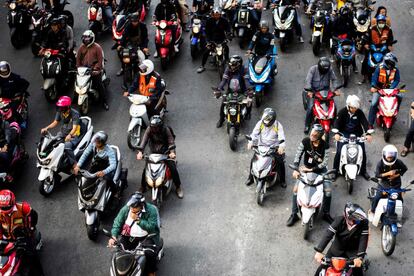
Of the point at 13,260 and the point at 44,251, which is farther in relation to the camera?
the point at 44,251

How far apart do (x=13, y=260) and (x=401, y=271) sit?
619cm

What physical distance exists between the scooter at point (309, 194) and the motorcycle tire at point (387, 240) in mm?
1164

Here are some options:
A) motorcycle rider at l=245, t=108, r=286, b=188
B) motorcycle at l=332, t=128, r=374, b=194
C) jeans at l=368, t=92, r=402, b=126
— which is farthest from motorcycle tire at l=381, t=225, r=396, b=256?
jeans at l=368, t=92, r=402, b=126

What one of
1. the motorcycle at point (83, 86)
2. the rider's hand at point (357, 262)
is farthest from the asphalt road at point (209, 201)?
the rider's hand at point (357, 262)

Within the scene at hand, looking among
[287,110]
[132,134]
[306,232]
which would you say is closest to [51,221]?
[132,134]

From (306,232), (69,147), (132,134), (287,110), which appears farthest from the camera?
(287,110)

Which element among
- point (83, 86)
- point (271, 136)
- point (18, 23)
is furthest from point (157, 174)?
point (18, 23)

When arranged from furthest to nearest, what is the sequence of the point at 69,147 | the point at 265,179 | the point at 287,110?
the point at 287,110
the point at 69,147
the point at 265,179

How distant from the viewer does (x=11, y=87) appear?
13.4 meters

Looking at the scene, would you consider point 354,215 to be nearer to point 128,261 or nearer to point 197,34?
point 128,261

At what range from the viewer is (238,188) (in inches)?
468

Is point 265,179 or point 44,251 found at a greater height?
point 265,179

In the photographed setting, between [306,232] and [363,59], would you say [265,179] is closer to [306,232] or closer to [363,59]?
[306,232]

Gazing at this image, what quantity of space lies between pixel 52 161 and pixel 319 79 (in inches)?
232
